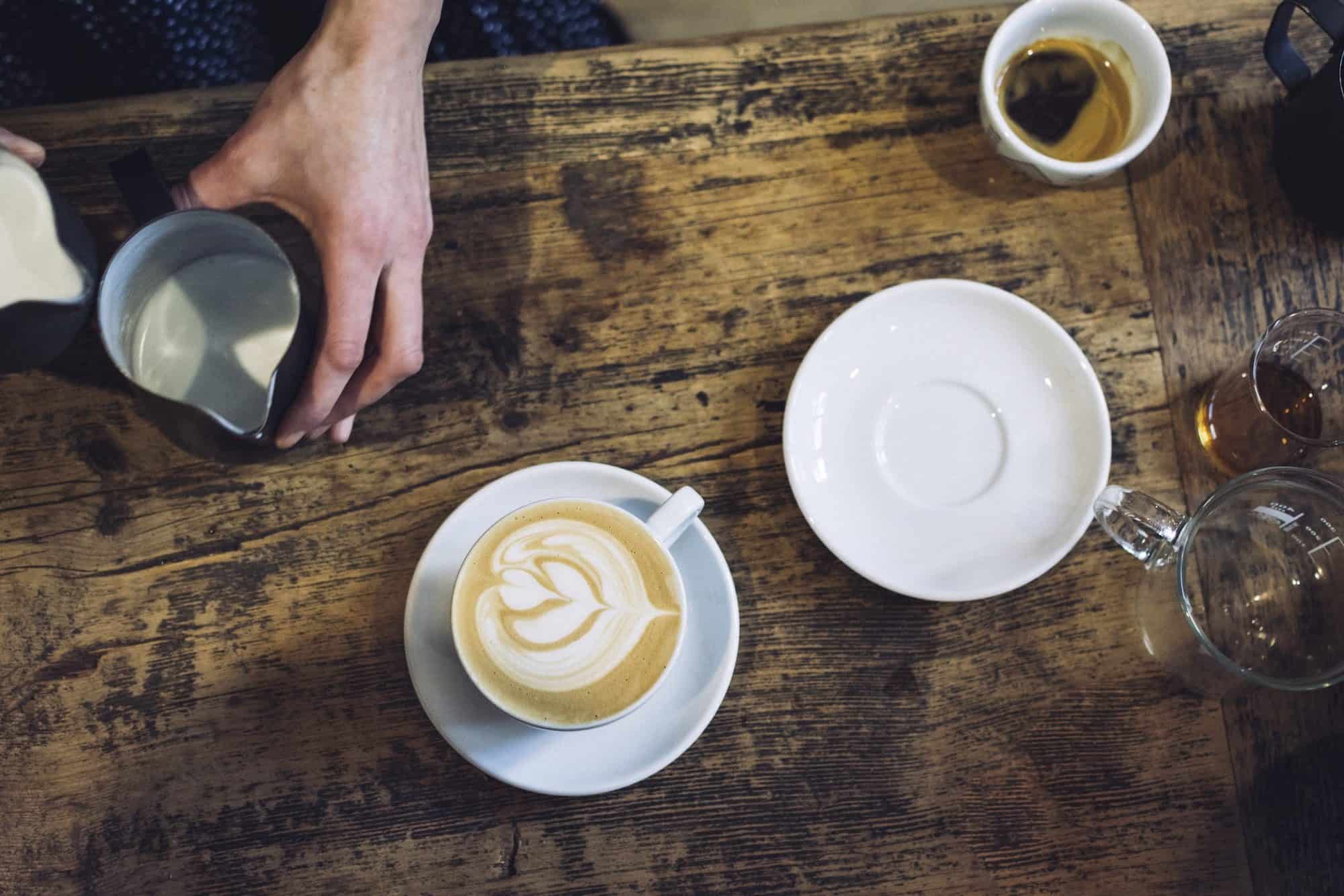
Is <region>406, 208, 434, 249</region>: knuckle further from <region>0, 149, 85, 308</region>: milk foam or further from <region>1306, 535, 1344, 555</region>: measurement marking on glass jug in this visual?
<region>1306, 535, 1344, 555</region>: measurement marking on glass jug

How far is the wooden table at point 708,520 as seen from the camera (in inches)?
37.7

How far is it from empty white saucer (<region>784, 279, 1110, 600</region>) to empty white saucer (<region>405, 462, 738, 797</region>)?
0.14 meters

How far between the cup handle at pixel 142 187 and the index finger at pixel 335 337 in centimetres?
14

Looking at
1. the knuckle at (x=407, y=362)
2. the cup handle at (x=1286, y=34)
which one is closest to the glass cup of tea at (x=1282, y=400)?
the cup handle at (x=1286, y=34)

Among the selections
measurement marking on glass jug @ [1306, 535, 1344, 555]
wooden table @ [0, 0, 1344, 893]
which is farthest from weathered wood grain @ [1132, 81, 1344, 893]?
measurement marking on glass jug @ [1306, 535, 1344, 555]

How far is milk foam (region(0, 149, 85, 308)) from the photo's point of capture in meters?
0.77

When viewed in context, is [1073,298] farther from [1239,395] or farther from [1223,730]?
[1223,730]

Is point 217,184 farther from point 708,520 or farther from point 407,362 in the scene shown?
point 708,520

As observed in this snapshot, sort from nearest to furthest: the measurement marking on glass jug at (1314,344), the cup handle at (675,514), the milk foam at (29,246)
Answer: the milk foam at (29,246) → the cup handle at (675,514) → the measurement marking on glass jug at (1314,344)

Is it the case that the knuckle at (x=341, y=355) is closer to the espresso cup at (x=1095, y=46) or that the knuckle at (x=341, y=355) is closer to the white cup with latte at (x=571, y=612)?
the white cup with latte at (x=571, y=612)

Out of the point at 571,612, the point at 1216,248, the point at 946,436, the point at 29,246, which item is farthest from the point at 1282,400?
the point at 29,246

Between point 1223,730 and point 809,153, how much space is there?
A: 2.47 feet

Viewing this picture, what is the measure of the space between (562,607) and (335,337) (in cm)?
31

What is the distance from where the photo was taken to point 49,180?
0.99 meters
